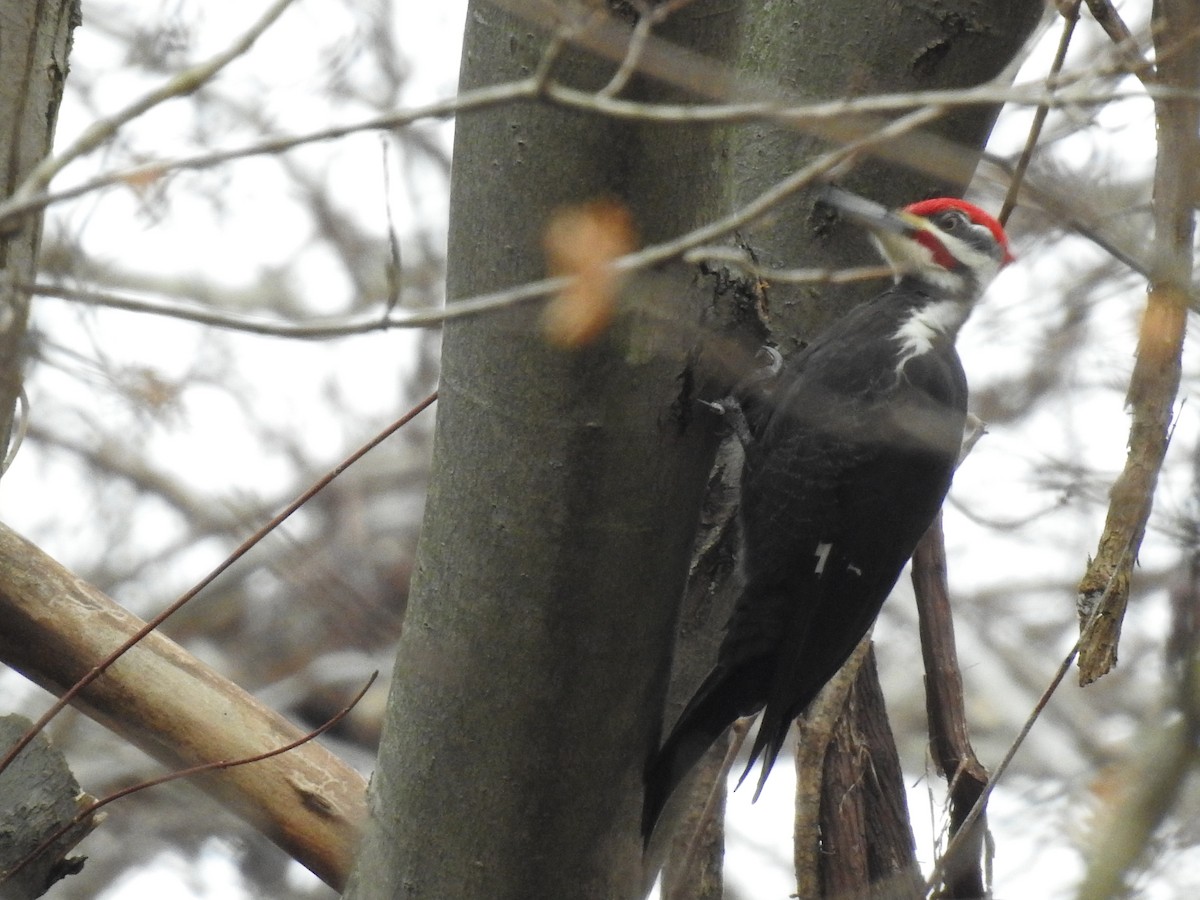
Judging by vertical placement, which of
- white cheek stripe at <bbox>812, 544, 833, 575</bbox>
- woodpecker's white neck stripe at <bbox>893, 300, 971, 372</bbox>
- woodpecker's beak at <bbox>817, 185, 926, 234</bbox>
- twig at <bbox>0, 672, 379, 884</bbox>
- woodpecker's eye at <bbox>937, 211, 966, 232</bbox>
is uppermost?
woodpecker's eye at <bbox>937, 211, 966, 232</bbox>

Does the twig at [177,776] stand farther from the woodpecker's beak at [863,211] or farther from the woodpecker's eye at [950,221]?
the woodpecker's eye at [950,221]

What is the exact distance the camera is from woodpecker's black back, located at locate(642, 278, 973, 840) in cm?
300

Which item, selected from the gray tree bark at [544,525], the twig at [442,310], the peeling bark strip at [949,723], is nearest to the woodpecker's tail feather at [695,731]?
the gray tree bark at [544,525]

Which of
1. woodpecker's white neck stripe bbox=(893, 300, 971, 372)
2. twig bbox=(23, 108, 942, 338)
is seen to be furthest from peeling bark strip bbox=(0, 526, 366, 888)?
woodpecker's white neck stripe bbox=(893, 300, 971, 372)

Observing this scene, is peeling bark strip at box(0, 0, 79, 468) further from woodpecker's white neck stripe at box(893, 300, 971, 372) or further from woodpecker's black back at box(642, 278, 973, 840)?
woodpecker's white neck stripe at box(893, 300, 971, 372)

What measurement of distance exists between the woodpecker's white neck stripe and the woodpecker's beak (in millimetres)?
450

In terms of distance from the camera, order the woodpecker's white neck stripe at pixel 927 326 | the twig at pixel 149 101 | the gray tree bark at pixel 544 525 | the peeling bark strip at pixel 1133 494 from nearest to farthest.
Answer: the twig at pixel 149 101 → the gray tree bark at pixel 544 525 → the peeling bark strip at pixel 1133 494 → the woodpecker's white neck stripe at pixel 927 326

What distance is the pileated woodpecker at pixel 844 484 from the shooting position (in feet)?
9.80

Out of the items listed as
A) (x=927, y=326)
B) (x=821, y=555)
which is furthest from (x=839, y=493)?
(x=927, y=326)

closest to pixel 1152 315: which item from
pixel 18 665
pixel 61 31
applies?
pixel 61 31

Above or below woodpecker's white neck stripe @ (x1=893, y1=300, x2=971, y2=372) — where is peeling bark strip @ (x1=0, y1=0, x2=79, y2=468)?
below

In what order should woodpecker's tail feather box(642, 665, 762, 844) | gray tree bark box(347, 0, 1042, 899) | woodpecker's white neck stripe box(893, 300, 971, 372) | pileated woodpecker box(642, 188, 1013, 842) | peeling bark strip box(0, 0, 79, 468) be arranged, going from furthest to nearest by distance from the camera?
woodpecker's white neck stripe box(893, 300, 971, 372) < pileated woodpecker box(642, 188, 1013, 842) < woodpecker's tail feather box(642, 665, 762, 844) < peeling bark strip box(0, 0, 79, 468) < gray tree bark box(347, 0, 1042, 899)

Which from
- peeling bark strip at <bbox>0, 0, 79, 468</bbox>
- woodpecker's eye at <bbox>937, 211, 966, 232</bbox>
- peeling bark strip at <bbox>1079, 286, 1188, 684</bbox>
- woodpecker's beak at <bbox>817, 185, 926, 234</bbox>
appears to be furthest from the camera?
woodpecker's eye at <bbox>937, 211, 966, 232</bbox>

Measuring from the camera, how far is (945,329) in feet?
11.5
